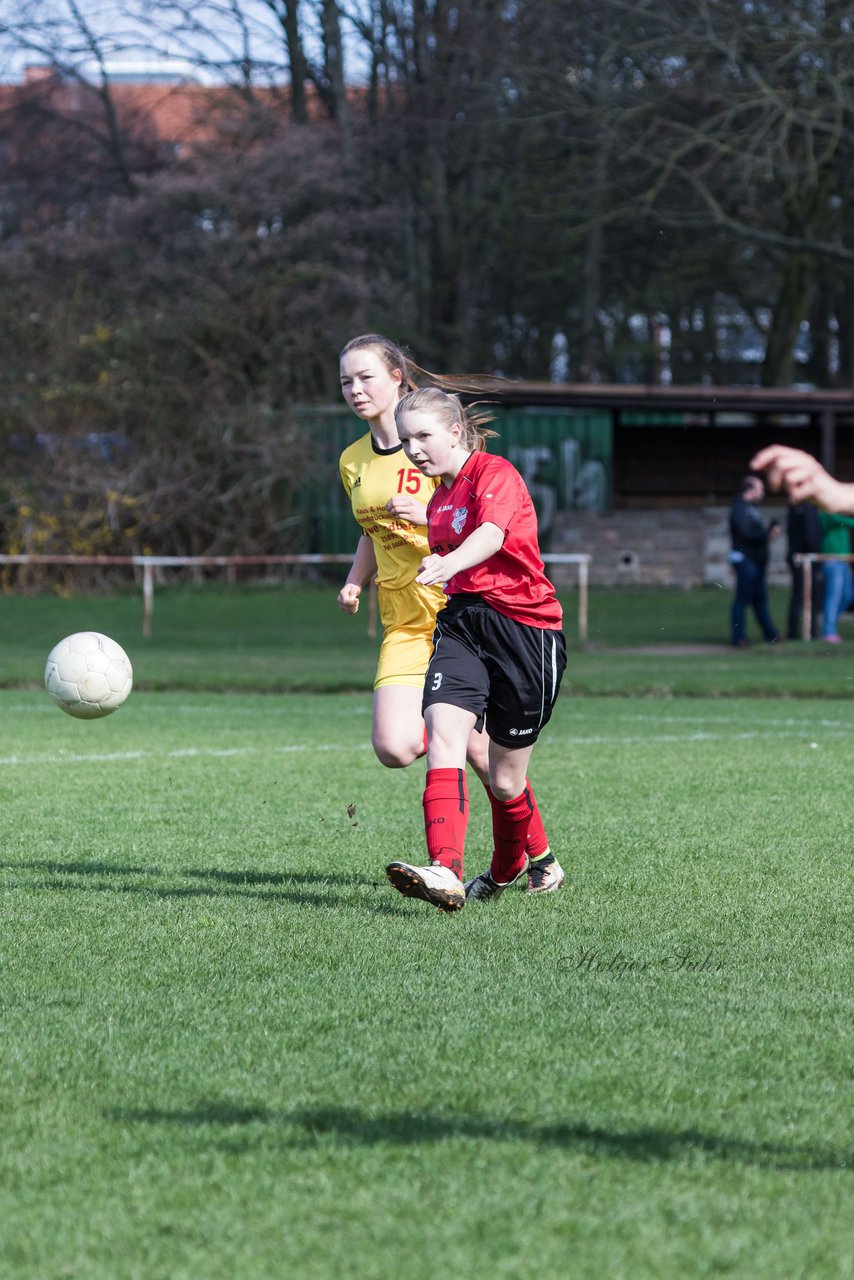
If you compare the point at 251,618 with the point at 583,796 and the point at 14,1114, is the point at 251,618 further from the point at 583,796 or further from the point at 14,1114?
the point at 14,1114

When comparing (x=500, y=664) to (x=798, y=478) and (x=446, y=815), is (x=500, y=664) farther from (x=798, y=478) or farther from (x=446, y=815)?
(x=798, y=478)

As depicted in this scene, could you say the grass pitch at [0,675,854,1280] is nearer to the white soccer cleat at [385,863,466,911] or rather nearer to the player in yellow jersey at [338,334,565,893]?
the white soccer cleat at [385,863,466,911]

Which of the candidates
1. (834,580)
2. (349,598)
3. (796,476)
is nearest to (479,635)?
(349,598)

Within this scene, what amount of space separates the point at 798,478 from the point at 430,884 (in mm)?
2220

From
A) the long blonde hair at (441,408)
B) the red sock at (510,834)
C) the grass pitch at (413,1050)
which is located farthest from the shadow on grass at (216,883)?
the long blonde hair at (441,408)

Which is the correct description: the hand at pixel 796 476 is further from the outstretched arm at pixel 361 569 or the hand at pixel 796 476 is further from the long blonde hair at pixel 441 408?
the outstretched arm at pixel 361 569


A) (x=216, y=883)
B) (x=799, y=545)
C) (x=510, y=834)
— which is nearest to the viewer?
(x=510, y=834)

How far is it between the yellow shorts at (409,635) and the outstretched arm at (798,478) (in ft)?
9.62

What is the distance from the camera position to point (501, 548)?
5.52 metres

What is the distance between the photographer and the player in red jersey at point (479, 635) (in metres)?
5.41

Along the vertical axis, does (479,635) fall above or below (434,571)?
below

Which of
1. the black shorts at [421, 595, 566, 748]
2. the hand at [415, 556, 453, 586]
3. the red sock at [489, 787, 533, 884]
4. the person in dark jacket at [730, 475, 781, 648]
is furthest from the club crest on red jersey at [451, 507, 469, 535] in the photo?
the person in dark jacket at [730, 475, 781, 648]

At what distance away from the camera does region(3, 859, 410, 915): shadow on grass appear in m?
5.72

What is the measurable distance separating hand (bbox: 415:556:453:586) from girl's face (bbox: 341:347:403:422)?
1.30m
